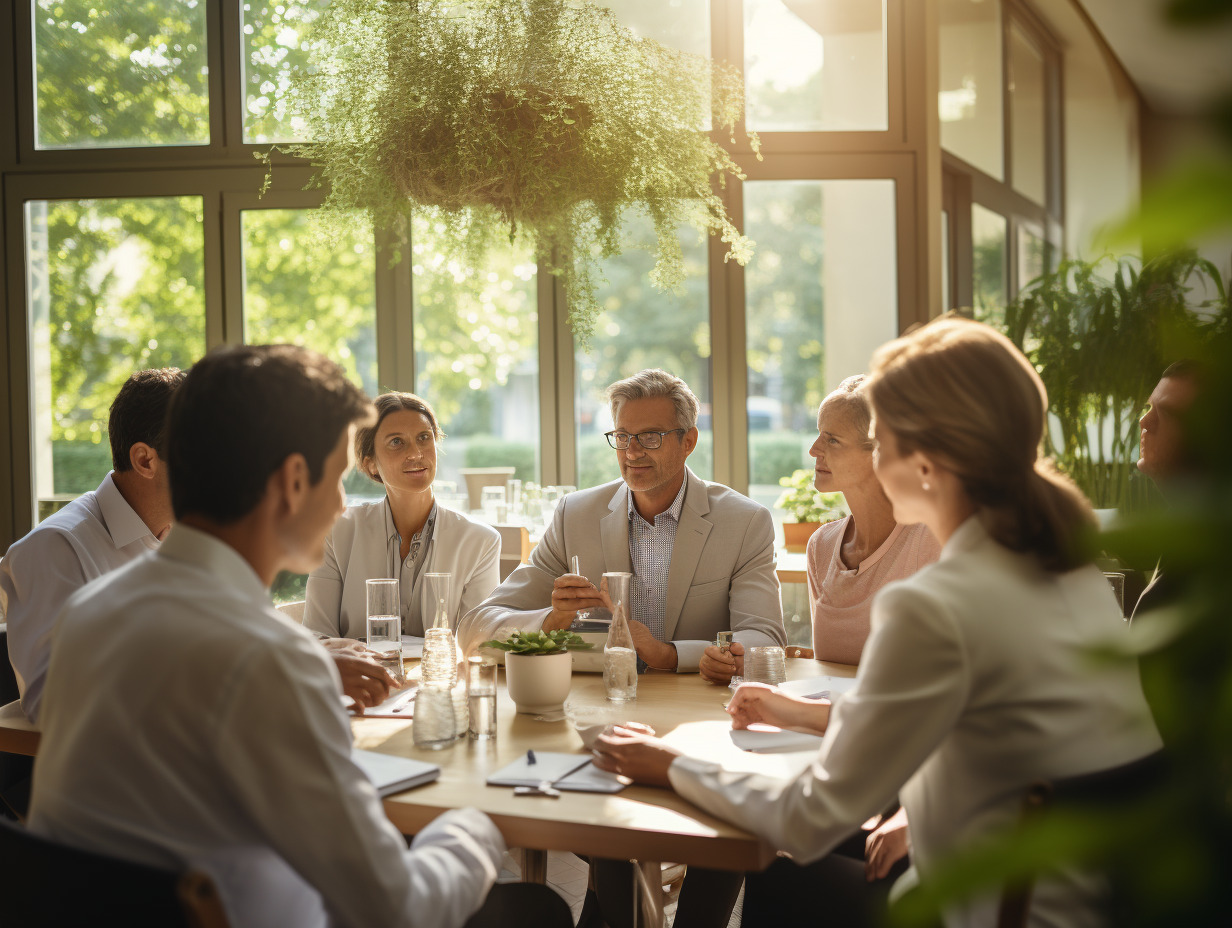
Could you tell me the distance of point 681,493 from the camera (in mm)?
2908

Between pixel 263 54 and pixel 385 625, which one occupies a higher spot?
pixel 263 54

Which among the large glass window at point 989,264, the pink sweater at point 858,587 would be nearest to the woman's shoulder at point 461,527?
the pink sweater at point 858,587

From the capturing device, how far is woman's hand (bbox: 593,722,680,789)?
5.10ft

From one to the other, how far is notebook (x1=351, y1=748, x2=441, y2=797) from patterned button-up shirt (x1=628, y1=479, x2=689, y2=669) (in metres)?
1.23

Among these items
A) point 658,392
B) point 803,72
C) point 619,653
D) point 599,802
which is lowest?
point 599,802

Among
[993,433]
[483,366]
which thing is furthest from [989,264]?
[993,433]

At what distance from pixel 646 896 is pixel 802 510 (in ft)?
9.65

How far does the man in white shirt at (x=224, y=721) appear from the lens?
1047 mm

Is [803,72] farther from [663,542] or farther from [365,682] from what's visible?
[365,682]

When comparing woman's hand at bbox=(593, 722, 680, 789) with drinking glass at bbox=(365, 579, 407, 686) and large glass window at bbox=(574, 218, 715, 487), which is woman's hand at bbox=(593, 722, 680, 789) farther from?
large glass window at bbox=(574, 218, 715, 487)

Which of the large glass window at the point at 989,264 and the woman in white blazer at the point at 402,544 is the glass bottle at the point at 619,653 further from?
the large glass window at the point at 989,264

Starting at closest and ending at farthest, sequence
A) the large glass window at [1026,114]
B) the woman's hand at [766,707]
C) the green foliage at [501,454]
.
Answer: the woman's hand at [766,707] < the green foliage at [501,454] < the large glass window at [1026,114]

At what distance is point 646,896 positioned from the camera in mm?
1819

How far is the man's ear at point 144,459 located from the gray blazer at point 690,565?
904 mm
